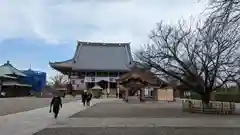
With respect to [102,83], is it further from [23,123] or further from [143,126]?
[143,126]

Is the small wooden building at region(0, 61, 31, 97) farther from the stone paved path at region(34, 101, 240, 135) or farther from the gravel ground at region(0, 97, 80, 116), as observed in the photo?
the stone paved path at region(34, 101, 240, 135)

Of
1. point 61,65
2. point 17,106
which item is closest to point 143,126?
point 17,106

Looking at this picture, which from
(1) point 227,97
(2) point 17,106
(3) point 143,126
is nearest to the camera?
(3) point 143,126

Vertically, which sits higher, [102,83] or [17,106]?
[102,83]

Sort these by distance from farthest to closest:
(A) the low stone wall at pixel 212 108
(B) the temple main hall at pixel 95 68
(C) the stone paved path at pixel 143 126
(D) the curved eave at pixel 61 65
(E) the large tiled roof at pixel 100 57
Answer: (E) the large tiled roof at pixel 100 57 < (B) the temple main hall at pixel 95 68 < (D) the curved eave at pixel 61 65 < (A) the low stone wall at pixel 212 108 < (C) the stone paved path at pixel 143 126

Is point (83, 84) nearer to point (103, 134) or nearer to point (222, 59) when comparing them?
point (222, 59)

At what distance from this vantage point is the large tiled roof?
8475 cm

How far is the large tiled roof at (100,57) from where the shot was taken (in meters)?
84.8

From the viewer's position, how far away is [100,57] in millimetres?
89062

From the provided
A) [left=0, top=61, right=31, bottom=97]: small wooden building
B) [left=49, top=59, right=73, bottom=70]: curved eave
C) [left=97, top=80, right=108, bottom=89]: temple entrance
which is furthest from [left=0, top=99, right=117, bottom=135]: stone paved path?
[left=97, top=80, right=108, bottom=89]: temple entrance

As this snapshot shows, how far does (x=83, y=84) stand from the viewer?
8356 cm

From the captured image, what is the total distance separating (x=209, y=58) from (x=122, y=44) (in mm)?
65361

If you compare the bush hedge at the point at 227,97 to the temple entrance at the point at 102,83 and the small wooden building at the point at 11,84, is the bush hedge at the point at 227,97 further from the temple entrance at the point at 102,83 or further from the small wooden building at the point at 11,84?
the small wooden building at the point at 11,84

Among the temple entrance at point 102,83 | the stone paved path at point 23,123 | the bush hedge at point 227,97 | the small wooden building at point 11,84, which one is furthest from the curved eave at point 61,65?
the stone paved path at point 23,123
